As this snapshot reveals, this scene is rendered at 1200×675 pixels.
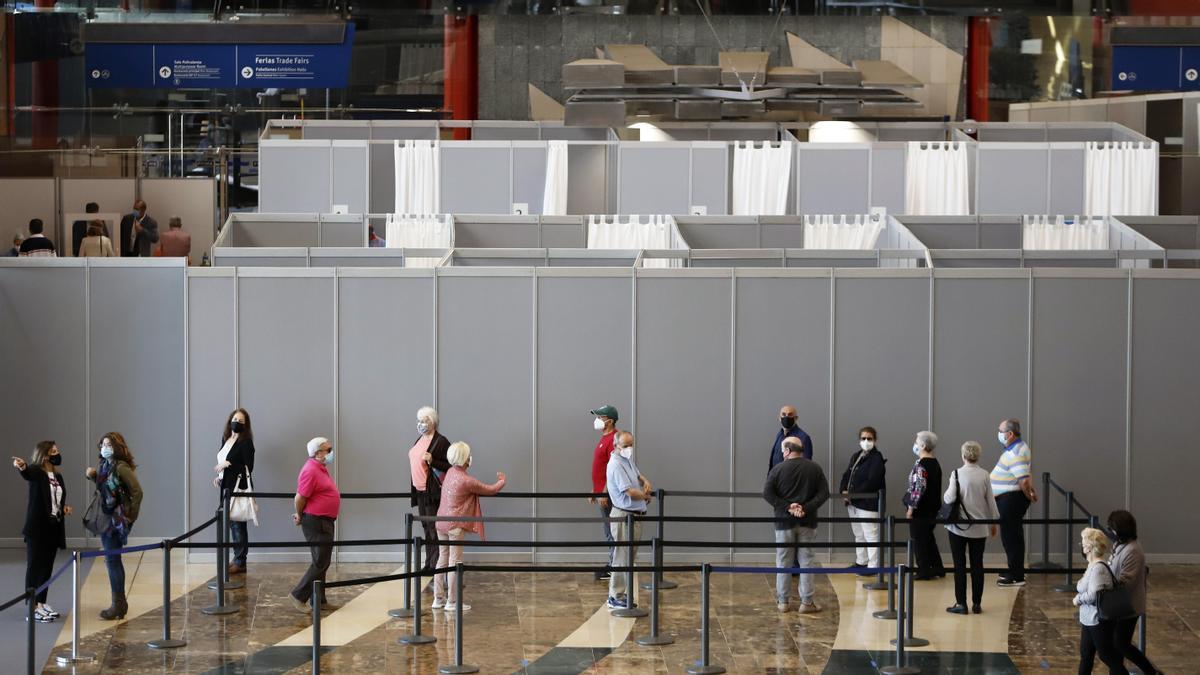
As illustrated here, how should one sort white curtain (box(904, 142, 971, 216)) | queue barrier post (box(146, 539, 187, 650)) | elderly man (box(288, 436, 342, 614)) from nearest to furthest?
queue barrier post (box(146, 539, 187, 650)) → elderly man (box(288, 436, 342, 614)) → white curtain (box(904, 142, 971, 216))

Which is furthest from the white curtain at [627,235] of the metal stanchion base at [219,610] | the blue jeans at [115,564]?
the blue jeans at [115,564]

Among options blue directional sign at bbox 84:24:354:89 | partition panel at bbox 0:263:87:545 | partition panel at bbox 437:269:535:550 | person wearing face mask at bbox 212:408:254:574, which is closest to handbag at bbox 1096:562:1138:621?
partition panel at bbox 437:269:535:550

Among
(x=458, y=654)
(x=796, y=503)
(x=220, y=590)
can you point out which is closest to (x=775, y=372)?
(x=796, y=503)

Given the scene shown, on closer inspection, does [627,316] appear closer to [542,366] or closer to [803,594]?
[542,366]

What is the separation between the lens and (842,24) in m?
32.4

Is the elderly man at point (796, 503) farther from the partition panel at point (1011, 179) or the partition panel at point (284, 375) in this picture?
the partition panel at point (1011, 179)

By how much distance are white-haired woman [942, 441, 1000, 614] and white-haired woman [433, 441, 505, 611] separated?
3.77 m

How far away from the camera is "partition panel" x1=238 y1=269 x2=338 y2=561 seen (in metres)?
15.0

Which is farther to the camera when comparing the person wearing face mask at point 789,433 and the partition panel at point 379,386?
the partition panel at point 379,386

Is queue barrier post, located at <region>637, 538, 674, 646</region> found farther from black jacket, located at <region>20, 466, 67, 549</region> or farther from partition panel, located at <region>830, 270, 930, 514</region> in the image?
black jacket, located at <region>20, 466, 67, 549</region>

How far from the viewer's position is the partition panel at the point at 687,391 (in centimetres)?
1509

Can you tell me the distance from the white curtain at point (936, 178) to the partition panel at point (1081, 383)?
6.25 metres

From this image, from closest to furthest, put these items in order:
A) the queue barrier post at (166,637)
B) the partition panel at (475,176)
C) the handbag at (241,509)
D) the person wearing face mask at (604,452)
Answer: the queue barrier post at (166,637), the person wearing face mask at (604,452), the handbag at (241,509), the partition panel at (475,176)

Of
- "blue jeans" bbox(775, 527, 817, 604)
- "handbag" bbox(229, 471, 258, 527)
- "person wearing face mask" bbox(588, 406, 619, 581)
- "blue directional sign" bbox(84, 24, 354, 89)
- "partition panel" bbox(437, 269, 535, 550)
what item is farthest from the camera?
"blue directional sign" bbox(84, 24, 354, 89)
